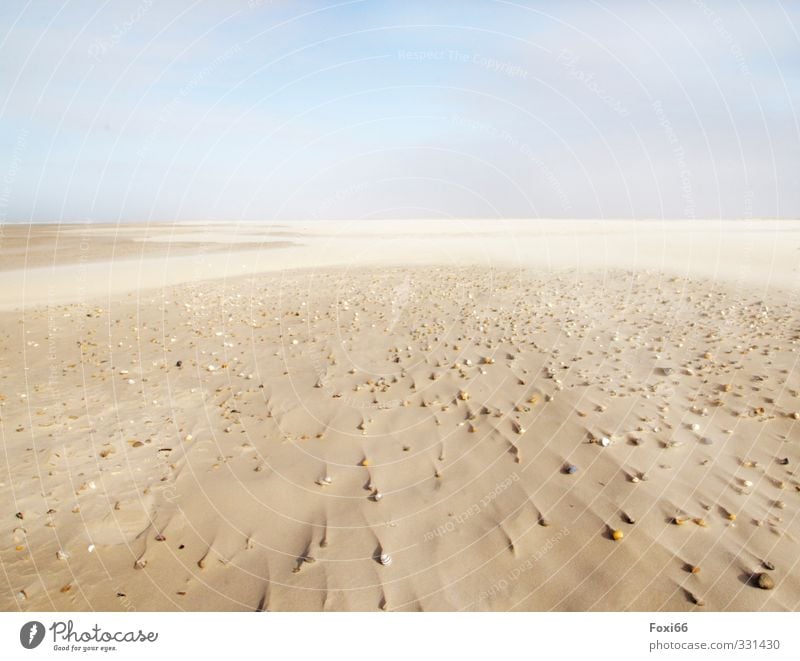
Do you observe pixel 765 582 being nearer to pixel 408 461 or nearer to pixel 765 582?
pixel 765 582

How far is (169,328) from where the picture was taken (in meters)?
13.2

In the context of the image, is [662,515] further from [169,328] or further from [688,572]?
[169,328]

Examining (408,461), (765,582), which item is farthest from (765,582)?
(408,461)

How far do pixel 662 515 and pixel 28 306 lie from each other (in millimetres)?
19306

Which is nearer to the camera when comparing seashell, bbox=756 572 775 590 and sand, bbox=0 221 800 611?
seashell, bbox=756 572 775 590

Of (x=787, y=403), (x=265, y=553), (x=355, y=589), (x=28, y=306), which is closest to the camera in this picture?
(x=355, y=589)

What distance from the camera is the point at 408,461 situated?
684cm

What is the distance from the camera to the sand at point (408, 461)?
4.88m

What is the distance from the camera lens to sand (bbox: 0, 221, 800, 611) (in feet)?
16.0

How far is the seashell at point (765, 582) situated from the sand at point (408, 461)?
5 cm

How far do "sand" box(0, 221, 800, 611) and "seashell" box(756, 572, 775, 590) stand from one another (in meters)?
0.05

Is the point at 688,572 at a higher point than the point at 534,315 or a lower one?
lower

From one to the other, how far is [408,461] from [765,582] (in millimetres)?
3953
